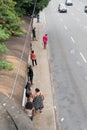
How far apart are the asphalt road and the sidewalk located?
1.26 ft

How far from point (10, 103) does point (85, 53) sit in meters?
22.2

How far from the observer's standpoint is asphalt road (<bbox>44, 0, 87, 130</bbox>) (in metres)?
21.4

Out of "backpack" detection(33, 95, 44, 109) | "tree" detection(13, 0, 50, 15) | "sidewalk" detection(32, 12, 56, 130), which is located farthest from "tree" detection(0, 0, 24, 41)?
"tree" detection(13, 0, 50, 15)

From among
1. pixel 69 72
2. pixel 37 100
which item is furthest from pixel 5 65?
pixel 69 72

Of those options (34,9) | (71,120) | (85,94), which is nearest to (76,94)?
(85,94)

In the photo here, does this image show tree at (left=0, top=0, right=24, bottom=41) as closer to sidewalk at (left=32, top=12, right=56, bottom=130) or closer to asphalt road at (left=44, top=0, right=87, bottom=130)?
sidewalk at (left=32, top=12, right=56, bottom=130)

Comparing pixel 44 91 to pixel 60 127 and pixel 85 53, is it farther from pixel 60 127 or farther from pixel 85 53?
pixel 85 53

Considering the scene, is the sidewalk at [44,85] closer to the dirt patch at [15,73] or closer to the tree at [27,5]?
the dirt patch at [15,73]

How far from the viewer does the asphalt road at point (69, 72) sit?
21.4 metres

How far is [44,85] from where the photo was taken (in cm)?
2695

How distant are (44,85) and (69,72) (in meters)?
4.00

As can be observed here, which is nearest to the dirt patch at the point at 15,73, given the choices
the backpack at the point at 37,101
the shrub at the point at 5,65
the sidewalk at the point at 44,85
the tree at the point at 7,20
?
the shrub at the point at 5,65

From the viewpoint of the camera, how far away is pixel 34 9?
141 ft

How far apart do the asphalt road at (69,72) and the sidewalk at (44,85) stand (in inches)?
15.1
